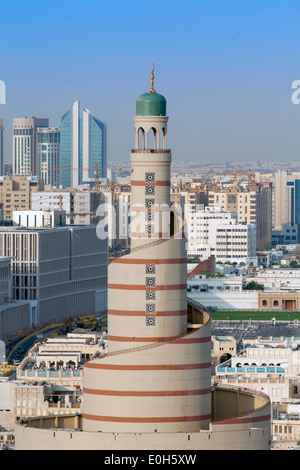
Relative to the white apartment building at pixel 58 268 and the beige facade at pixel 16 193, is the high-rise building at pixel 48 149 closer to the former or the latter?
the beige facade at pixel 16 193

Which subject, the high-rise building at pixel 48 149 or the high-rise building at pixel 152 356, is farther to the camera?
the high-rise building at pixel 48 149

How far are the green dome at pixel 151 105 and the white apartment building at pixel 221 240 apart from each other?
9710 centimetres

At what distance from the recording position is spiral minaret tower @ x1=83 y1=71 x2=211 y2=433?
31.7m

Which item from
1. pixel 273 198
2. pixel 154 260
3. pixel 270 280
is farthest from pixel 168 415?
pixel 273 198

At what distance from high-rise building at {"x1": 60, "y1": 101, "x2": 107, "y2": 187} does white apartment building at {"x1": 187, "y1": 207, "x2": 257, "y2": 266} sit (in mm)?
49224

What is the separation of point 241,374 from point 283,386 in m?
2.03

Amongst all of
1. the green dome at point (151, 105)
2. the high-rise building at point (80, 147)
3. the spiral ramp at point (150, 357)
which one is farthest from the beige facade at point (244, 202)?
the spiral ramp at point (150, 357)

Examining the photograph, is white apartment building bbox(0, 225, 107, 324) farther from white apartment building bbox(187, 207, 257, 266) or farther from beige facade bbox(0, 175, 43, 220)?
beige facade bbox(0, 175, 43, 220)

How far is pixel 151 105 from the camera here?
106ft

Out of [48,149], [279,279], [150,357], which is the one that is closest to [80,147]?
[48,149]

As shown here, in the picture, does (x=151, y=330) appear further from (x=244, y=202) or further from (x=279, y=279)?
(x=244, y=202)

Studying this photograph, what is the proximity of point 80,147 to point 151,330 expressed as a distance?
160797 mm

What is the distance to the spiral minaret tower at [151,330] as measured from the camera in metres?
31.7
